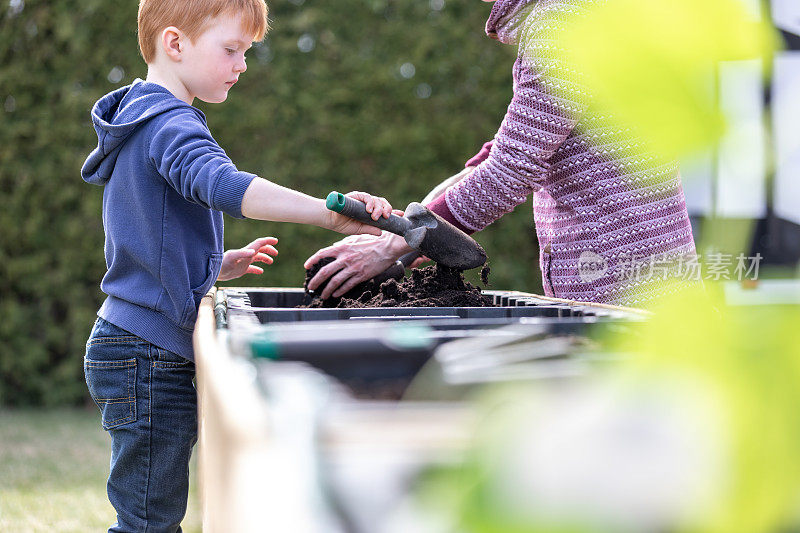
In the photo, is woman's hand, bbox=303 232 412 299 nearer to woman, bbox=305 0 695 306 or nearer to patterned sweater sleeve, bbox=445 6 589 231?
woman, bbox=305 0 695 306

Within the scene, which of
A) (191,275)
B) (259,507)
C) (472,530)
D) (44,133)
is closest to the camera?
(472,530)

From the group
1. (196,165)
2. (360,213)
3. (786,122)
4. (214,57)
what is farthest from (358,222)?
(786,122)

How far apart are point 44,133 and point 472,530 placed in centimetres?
462

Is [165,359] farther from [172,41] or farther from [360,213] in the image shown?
[172,41]

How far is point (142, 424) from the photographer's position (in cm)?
152

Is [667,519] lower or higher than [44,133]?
lower

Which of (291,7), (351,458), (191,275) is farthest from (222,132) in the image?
(351,458)

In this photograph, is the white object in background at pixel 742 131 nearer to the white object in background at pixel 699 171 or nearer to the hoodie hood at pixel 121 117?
the white object in background at pixel 699 171

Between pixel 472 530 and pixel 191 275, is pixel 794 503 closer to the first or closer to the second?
pixel 472 530

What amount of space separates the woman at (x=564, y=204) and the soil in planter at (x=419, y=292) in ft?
0.12

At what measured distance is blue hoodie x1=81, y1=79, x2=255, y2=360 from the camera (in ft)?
5.00

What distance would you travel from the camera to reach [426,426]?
0.37 metres

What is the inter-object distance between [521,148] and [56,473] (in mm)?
2725

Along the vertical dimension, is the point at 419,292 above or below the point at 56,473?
above
